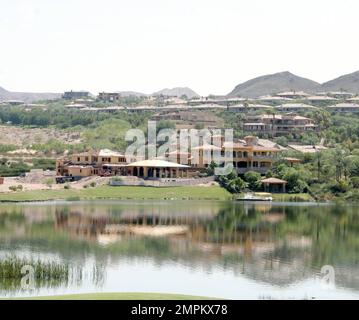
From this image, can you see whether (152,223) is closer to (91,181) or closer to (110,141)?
(91,181)

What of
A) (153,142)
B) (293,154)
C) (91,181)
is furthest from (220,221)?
(153,142)

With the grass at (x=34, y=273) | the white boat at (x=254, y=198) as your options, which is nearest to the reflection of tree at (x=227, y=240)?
the grass at (x=34, y=273)

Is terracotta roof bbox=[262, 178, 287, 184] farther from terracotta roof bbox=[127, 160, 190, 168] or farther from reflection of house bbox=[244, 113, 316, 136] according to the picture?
reflection of house bbox=[244, 113, 316, 136]

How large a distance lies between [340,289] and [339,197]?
140 ft

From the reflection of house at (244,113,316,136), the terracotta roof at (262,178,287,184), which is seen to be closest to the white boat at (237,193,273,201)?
the terracotta roof at (262,178,287,184)

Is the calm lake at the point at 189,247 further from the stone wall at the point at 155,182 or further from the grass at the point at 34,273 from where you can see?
the stone wall at the point at 155,182

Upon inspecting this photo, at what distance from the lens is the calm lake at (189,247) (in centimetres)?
2838

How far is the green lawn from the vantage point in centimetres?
6412

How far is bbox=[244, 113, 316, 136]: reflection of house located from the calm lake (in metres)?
45.1

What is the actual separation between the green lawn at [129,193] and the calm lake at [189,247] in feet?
16.0

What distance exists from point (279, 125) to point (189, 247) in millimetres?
70620

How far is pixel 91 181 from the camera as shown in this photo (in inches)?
2849

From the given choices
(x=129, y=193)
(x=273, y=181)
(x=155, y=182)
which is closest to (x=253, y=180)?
(x=273, y=181)
